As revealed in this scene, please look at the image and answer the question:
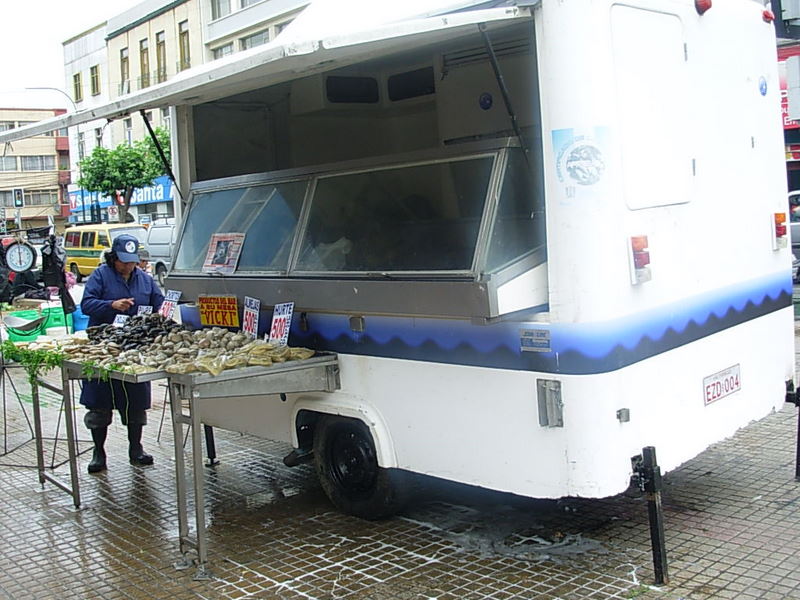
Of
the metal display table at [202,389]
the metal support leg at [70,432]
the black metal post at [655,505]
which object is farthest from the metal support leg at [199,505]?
the black metal post at [655,505]

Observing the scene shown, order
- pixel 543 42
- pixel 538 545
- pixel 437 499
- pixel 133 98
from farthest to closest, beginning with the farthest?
pixel 437 499, pixel 133 98, pixel 538 545, pixel 543 42

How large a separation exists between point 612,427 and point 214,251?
10.1 ft

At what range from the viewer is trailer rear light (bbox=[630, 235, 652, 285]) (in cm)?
404

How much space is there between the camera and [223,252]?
19.2 ft

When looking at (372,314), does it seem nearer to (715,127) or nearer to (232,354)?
(232,354)

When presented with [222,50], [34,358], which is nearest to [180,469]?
[34,358]

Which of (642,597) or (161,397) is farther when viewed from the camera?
(161,397)

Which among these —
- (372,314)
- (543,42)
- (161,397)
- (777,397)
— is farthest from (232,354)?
(161,397)

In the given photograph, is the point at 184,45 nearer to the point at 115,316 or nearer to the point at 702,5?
the point at 115,316

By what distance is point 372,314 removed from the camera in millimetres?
4719

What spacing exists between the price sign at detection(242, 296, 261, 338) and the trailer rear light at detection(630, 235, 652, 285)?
7.74 feet

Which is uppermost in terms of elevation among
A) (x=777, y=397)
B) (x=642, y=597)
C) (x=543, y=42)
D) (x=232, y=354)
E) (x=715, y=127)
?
(x=543, y=42)

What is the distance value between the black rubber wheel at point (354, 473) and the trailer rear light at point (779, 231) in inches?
103

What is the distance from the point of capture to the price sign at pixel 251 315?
541 centimetres
